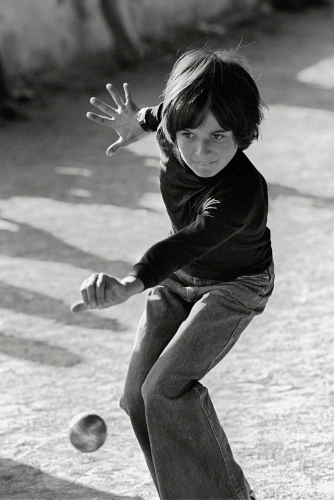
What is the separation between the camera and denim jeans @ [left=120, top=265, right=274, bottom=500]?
290 centimetres

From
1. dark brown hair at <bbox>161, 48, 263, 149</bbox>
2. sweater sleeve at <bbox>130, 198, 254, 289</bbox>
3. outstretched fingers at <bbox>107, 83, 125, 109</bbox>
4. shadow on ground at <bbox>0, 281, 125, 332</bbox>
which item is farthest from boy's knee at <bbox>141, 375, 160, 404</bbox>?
shadow on ground at <bbox>0, 281, 125, 332</bbox>

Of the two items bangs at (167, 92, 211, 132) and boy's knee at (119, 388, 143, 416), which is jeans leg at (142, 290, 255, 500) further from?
bangs at (167, 92, 211, 132)

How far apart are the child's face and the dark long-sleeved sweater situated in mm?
56

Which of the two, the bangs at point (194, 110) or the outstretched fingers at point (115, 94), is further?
the outstretched fingers at point (115, 94)

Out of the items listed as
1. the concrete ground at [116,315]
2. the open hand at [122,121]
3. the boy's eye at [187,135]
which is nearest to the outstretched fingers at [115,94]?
the open hand at [122,121]

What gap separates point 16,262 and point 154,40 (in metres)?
6.43

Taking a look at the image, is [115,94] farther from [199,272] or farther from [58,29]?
[58,29]

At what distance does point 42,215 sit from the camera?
6684 millimetres

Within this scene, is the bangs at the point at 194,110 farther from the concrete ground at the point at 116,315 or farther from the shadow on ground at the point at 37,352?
the shadow on ground at the point at 37,352

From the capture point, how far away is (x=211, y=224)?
2773 mm

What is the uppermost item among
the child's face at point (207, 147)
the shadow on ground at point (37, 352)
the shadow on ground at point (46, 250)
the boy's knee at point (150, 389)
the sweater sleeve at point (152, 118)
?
the child's face at point (207, 147)

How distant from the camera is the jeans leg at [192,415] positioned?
289 cm

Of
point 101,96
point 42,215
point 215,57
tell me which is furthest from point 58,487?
point 101,96

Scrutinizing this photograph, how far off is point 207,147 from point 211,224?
0.79 feet
